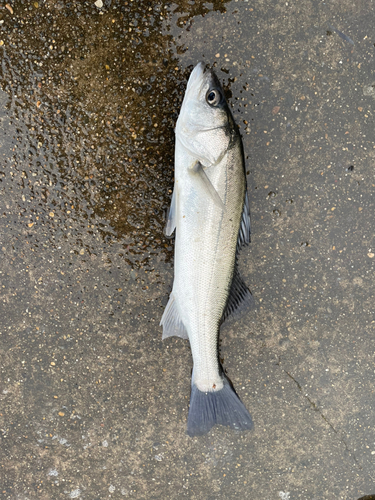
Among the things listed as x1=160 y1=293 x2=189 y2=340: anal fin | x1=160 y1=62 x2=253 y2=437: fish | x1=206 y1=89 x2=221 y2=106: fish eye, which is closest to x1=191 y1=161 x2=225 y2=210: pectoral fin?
x1=160 y1=62 x2=253 y2=437: fish

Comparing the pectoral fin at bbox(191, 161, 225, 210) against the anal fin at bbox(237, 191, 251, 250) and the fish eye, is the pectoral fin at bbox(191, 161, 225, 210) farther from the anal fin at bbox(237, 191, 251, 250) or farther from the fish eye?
the fish eye

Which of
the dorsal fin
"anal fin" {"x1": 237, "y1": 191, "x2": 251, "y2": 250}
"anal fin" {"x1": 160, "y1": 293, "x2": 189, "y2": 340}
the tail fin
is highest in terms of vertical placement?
"anal fin" {"x1": 237, "y1": 191, "x2": 251, "y2": 250}

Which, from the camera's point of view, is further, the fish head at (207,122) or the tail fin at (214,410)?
the tail fin at (214,410)

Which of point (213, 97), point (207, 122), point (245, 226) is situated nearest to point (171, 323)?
point (245, 226)

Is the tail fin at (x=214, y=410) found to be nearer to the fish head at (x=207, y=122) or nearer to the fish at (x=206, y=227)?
the fish at (x=206, y=227)

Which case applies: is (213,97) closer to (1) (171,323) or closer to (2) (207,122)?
(2) (207,122)

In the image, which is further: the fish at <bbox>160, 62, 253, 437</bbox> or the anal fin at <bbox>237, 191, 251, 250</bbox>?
the anal fin at <bbox>237, 191, 251, 250</bbox>

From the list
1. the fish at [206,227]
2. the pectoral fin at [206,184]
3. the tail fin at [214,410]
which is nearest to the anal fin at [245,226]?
A: the fish at [206,227]
